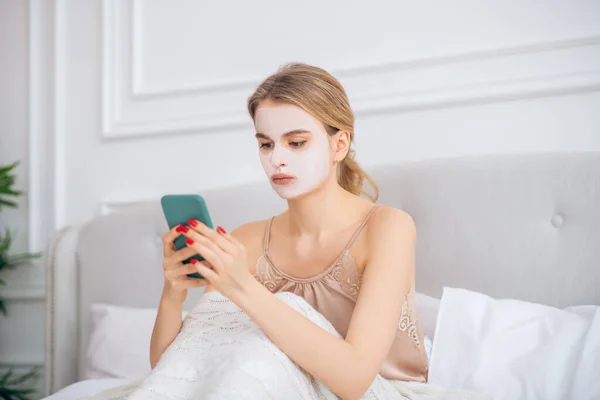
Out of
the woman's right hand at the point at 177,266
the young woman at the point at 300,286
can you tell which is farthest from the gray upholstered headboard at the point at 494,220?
A: the woman's right hand at the point at 177,266

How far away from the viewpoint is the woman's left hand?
94cm

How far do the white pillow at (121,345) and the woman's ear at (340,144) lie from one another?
697 mm

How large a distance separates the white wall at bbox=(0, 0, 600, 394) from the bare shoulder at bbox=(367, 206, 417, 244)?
62 cm

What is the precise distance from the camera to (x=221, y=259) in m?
0.94

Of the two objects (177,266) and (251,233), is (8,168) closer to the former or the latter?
(251,233)

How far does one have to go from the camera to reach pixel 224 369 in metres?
0.92

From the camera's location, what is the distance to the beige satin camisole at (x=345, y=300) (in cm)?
120

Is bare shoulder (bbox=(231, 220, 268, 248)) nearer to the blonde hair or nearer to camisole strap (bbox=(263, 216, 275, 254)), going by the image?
camisole strap (bbox=(263, 216, 275, 254))

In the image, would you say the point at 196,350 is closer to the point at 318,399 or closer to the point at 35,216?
the point at 318,399

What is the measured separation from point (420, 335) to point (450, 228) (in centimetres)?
38

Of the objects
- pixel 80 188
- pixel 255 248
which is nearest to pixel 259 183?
pixel 255 248

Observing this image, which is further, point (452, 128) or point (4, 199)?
point (4, 199)

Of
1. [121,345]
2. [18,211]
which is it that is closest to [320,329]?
[121,345]

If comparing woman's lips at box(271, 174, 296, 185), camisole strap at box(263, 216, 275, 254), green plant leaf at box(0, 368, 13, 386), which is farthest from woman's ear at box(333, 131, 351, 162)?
green plant leaf at box(0, 368, 13, 386)
